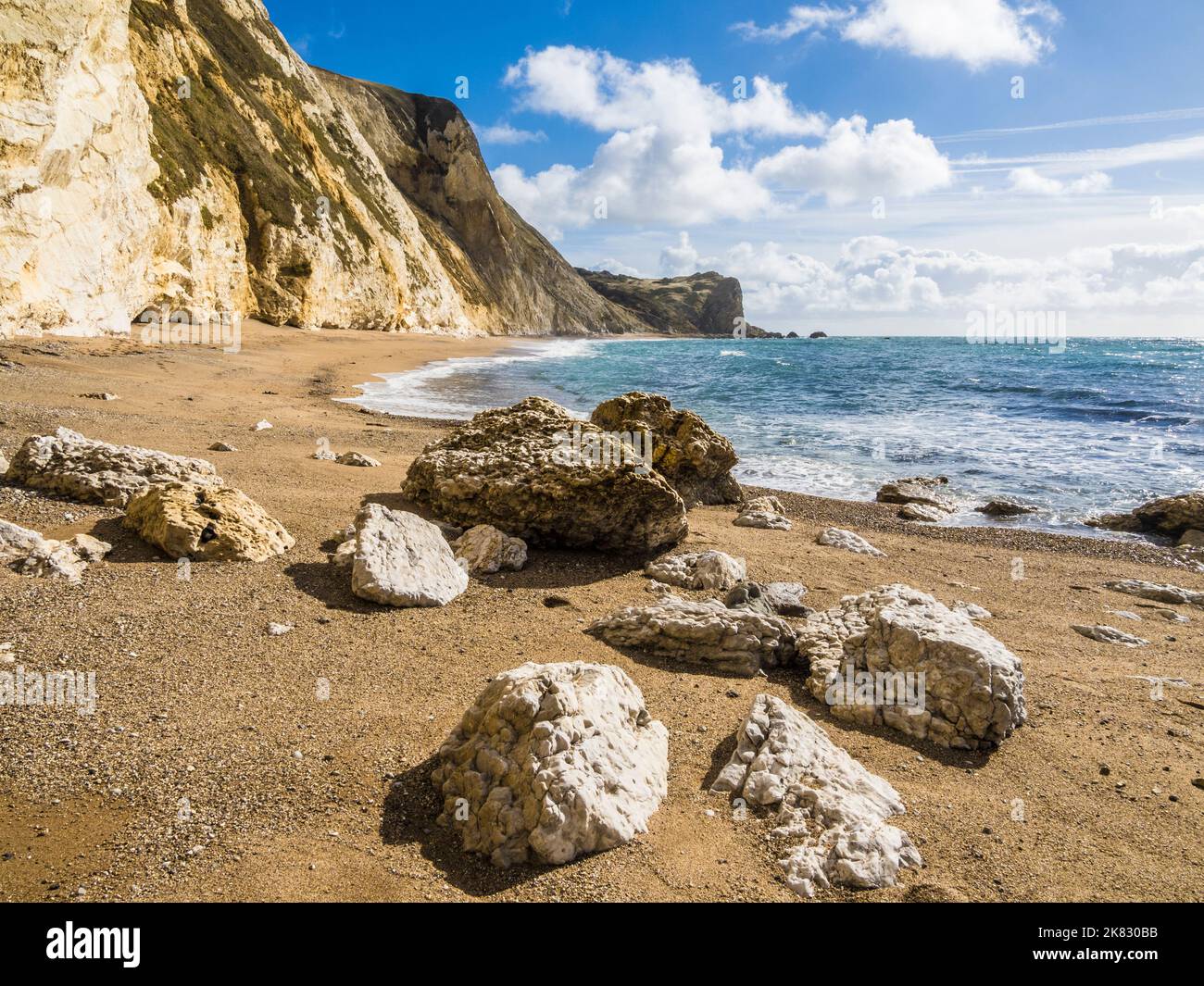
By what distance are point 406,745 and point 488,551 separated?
9.12 feet

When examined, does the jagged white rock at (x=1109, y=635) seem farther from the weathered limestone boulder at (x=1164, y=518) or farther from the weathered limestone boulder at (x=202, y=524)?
the weathered limestone boulder at (x=202, y=524)

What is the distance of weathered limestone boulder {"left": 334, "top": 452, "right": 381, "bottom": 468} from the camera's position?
9.52m

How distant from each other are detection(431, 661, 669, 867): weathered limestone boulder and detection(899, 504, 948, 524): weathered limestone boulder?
9.59m

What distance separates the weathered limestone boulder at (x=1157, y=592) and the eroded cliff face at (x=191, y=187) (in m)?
24.3

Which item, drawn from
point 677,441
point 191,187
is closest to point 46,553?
point 677,441

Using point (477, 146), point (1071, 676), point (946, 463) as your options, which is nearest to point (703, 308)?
point (477, 146)

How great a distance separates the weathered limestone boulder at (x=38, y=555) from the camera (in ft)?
15.8

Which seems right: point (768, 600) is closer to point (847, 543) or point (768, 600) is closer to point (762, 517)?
point (847, 543)

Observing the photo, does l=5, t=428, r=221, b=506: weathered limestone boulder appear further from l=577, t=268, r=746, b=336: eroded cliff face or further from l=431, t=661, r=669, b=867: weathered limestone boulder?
l=577, t=268, r=746, b=336: eroded cliff face

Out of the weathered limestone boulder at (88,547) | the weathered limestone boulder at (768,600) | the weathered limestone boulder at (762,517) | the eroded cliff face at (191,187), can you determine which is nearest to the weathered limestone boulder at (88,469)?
the weathered limestone boulder at (88,547)

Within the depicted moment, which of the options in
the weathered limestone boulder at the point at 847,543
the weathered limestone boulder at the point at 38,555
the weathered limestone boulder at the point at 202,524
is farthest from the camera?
the weathered limestone boulder at the point at 847,543

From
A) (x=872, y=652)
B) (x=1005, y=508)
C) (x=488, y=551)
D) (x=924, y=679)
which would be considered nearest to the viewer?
(x=924, y=679)

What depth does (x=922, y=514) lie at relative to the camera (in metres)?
11.9

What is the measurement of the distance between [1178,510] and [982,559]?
16.8 ft
